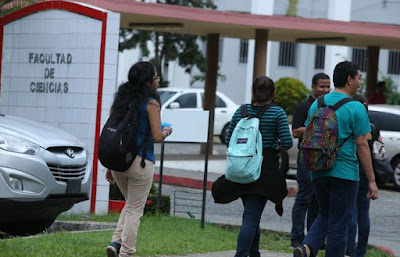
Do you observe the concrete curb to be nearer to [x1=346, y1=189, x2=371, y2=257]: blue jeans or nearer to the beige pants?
the beige pants

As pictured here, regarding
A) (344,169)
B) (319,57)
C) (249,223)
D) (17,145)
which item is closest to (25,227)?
(17,145)

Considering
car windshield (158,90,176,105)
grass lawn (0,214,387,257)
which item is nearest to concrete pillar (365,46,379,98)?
car windshield (158,90,176,105)

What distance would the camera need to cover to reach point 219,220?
1275 centimetres

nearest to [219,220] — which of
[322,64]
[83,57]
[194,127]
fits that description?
[194,127]

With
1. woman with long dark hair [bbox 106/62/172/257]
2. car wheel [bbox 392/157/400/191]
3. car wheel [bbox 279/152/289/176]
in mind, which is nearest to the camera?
woman with long dark hair [bbox 106/62/172/257]

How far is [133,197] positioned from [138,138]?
50 centimetres

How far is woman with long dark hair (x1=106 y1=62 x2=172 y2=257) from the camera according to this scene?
8586 millimetres

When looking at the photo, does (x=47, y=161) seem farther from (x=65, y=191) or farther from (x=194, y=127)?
(x=194, y=127)

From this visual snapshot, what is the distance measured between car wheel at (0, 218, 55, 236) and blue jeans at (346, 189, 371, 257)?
322 cm

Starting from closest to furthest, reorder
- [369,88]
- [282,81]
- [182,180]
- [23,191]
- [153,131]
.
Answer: [153,131]
[23,191]
[182,180]
[369,88]
[282,81]

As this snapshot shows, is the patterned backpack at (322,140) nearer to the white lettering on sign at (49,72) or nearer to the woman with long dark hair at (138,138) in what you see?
the woman with long dark hair at (138,138)

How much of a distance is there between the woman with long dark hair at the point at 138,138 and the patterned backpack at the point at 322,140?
117cm

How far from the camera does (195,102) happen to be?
1270 inches

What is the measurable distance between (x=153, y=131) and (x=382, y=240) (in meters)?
4.28
